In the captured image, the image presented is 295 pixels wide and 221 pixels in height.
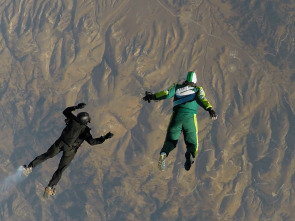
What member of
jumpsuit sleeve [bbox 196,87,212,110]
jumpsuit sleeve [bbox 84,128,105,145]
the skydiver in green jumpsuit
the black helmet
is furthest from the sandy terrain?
the black helmet

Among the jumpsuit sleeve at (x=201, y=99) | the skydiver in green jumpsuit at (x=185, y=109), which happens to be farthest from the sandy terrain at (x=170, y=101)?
the jumpsuit sleeve at (x=201, y=99)

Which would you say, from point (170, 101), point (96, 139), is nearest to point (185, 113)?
point (96, 139)

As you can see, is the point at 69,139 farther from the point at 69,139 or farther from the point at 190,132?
the point at 190,132

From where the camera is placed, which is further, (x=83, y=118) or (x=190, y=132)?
(x=190, y=132)

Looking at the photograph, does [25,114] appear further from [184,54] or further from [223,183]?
[223,183]

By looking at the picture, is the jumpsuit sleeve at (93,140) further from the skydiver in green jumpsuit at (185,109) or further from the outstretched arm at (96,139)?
the skydiver in green jumpsuit at (185,109)

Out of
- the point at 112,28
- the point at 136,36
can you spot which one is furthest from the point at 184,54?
the point at 112,28

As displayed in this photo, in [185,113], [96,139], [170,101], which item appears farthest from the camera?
[170,101]
